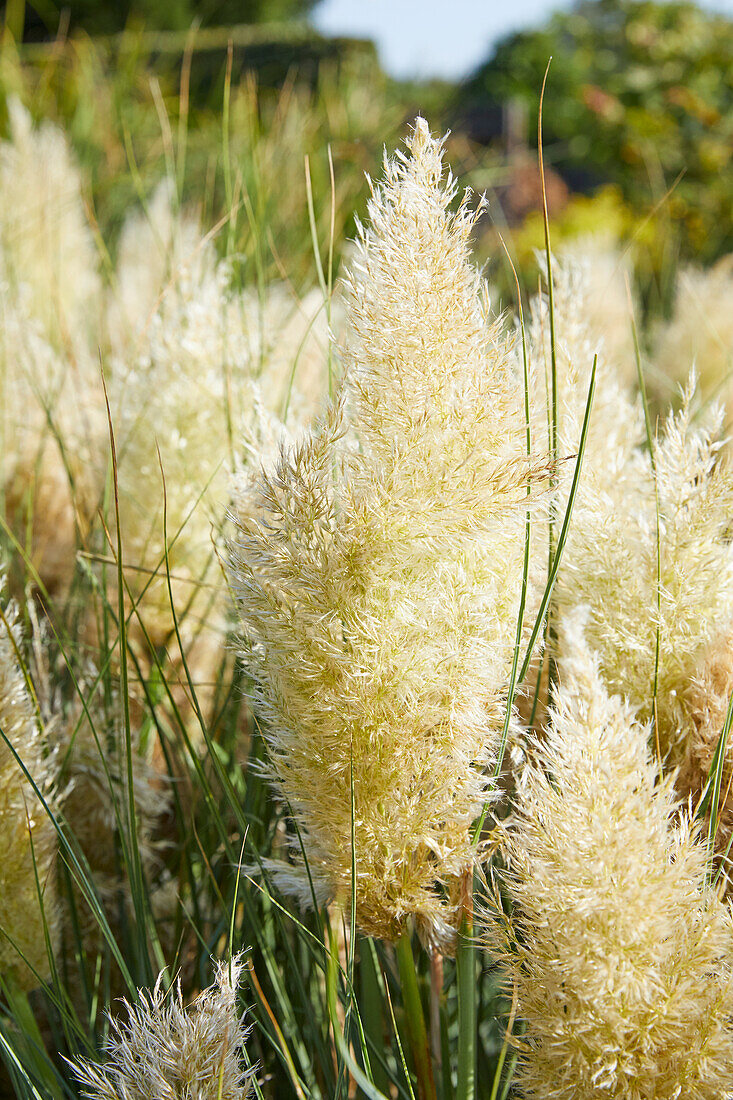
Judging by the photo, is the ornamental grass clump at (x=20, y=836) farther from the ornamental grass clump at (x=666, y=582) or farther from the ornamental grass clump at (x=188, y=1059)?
the ornamental grass clump at (x=666, y=582)

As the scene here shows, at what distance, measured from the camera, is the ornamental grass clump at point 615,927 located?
2.20 ft

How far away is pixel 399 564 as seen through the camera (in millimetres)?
703

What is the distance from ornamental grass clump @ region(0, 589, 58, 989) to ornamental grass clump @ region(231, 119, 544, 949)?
0.31 m

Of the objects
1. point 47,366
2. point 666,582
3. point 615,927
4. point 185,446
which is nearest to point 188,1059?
point 615,927

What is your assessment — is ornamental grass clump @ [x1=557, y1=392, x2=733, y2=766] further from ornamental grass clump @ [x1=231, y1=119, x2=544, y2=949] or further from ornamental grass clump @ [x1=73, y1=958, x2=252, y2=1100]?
ornamental grass clump @ [x1=73, y1=958, x2=252, y2=1100]

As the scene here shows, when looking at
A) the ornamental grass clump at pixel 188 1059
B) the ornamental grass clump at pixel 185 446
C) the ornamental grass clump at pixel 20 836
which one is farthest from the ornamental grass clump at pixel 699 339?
the ornamental grass clump at pixel 188 1059

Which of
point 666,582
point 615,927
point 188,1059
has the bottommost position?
point 188,1059

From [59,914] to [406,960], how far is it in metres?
0.43

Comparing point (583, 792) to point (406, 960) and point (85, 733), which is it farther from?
point (85, 733)

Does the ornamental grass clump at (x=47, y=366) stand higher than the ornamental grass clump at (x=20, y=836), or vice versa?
the ornamental grass clump at (x=47, y=366)

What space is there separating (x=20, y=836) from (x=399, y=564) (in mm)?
530

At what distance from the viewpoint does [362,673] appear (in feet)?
2.29

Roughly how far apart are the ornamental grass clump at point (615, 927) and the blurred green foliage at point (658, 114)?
4.91 meters

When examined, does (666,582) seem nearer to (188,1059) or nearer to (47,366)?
(188,1059)
